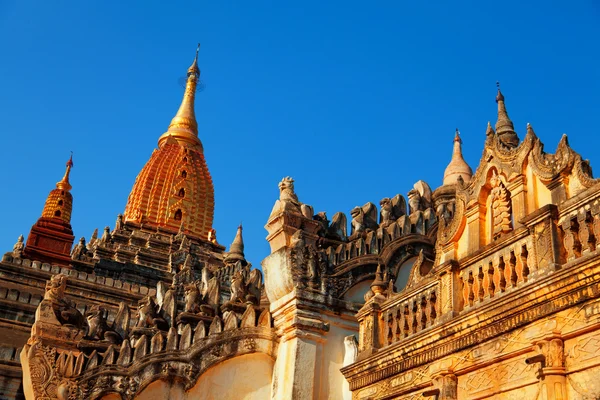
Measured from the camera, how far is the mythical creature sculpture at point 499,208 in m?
10.6

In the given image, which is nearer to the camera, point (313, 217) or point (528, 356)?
point (528, 356)

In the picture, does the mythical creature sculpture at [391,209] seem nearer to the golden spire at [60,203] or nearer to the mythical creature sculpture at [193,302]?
the mythical creature sculpture at [193,302]

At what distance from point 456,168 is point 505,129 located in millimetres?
11358

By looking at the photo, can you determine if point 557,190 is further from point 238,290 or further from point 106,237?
point 106,237

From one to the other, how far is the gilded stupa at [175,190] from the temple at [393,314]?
30.4 metres

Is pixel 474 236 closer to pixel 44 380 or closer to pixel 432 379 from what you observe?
pixel 432 379

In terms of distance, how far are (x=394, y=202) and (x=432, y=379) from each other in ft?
30.7

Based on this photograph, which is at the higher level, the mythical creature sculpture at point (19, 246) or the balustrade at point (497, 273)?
the mythical creature sculpture at point (19, 246)

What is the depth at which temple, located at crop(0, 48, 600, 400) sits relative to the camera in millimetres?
8656

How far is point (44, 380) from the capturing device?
1355 cm

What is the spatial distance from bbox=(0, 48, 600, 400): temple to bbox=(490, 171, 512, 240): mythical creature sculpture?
0.02 meters

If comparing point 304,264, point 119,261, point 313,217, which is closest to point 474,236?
point 304,264

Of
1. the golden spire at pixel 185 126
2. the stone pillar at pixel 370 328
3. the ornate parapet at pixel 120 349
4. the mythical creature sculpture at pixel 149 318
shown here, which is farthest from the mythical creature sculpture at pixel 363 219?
the golden spire at pixel 185 126

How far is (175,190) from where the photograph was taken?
57281 millimetres
